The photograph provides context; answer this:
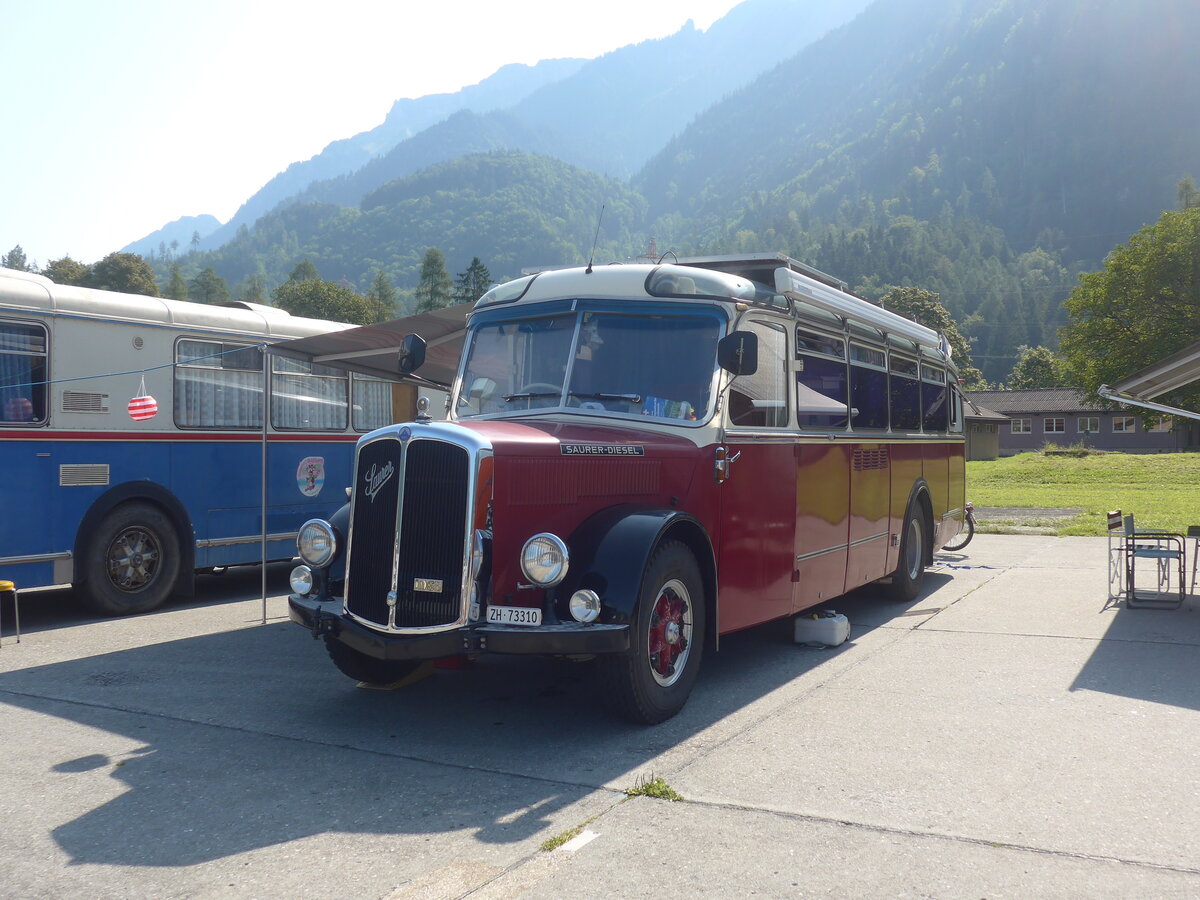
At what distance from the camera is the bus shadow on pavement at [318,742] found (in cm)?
470

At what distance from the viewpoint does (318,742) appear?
19.6ft

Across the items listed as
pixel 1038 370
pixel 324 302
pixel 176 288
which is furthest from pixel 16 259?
pixel 1038 370

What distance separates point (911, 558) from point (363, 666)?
6669mm

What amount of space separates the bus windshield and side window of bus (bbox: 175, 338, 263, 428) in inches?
211

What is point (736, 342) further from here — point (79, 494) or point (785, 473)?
point (79, 494)

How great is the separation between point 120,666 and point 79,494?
2.78 m

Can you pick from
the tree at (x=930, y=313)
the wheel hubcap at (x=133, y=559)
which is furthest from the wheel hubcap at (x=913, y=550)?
the tree at (x=930, y=313)

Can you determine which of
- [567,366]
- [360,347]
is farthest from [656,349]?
[360,347]

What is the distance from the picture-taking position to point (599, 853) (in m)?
4.31

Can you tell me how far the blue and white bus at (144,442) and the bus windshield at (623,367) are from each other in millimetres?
3379

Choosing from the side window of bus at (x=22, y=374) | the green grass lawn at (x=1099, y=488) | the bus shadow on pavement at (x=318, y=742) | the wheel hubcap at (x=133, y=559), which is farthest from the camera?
the green grass lawn at (x=1099, y=488)

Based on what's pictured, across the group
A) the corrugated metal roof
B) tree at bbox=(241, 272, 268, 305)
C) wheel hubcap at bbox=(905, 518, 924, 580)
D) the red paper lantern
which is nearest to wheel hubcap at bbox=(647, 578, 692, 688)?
wheel hubcap at bbox=(905, 518, 924, 580)

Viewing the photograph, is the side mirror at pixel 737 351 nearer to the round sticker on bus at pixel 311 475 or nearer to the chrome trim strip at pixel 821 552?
the chrome trim strip at pixel 821 552

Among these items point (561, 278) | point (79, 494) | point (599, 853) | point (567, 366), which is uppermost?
point (561, 278)
